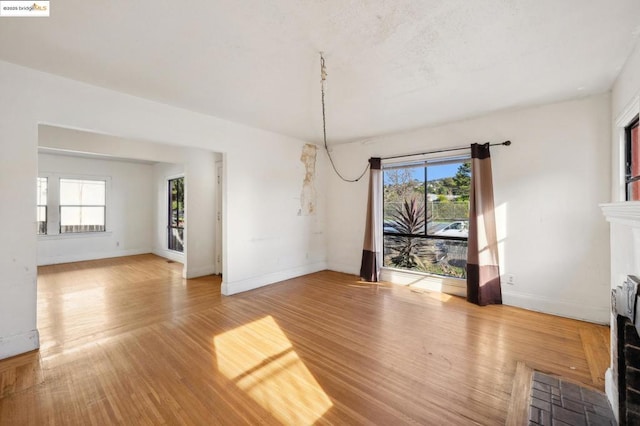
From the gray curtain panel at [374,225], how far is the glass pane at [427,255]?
0.91 feet

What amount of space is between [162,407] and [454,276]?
402 centimetres

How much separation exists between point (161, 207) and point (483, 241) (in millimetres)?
7592

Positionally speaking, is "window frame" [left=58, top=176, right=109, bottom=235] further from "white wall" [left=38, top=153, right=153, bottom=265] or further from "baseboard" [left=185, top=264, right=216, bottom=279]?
"baseboard" [left=185, top=264, right=216, bottom=279]

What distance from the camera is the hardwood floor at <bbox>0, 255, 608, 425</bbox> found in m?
1.74

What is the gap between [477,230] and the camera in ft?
12.1

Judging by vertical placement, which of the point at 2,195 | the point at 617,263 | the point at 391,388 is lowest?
the point at 391,388

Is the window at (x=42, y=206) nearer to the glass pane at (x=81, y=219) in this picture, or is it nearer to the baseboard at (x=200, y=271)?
the glass pane at (x=81, y=219)

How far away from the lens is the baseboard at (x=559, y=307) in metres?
3.03

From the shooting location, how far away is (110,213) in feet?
23.3

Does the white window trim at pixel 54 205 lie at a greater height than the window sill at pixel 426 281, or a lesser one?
greater

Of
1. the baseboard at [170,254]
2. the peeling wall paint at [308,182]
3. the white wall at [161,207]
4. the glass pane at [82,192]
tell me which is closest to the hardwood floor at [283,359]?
the peeling wall paint at [308,182]

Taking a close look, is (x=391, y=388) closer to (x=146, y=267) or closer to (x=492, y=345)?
(x=492, y=345)

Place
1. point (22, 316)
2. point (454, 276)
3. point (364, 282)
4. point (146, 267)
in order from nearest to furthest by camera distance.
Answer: point (22, 316) → point (454, 276) → point (364, 282) → point (146, 267)

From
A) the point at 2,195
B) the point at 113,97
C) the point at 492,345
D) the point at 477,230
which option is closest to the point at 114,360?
the point at 2,195
